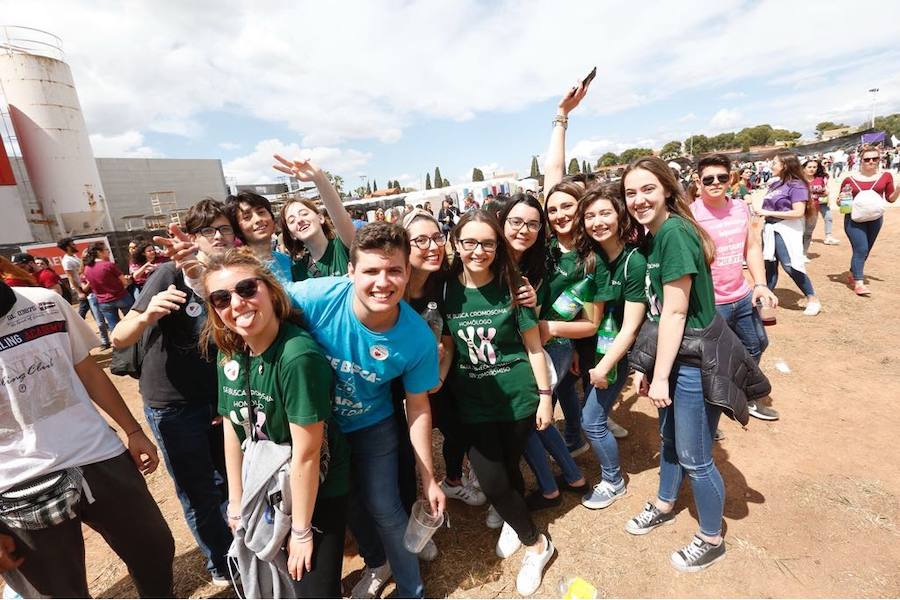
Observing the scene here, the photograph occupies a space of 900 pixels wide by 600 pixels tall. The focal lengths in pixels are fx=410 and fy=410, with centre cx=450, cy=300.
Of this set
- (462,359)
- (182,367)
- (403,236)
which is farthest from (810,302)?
(182,367)

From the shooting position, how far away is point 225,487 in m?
2.81

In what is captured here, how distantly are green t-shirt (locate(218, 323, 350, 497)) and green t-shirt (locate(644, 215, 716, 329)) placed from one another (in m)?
1.70

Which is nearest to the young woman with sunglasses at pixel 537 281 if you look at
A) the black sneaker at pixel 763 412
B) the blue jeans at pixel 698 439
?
the blue jeans at pixel 698 439

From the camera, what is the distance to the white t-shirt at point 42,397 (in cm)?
171

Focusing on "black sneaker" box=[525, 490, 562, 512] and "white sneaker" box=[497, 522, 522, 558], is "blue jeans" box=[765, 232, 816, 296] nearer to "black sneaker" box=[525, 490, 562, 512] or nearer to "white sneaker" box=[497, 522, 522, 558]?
"black sneaker" box=[525, 490, 562, 512]

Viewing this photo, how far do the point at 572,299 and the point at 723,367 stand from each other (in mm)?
863

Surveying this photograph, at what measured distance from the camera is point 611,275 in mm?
2566

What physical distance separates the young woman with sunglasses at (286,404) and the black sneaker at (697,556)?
1.93 m

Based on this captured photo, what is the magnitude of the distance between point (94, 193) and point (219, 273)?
105ft

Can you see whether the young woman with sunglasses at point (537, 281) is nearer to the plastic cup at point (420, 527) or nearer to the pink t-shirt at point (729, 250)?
the plastic cup at point (420, 527)

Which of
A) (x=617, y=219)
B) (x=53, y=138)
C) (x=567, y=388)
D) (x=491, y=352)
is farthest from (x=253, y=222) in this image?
(x=53, y=138)

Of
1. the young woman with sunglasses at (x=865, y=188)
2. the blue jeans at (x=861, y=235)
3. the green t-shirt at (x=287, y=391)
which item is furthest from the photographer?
the blue jeans at (x=861, y=235)

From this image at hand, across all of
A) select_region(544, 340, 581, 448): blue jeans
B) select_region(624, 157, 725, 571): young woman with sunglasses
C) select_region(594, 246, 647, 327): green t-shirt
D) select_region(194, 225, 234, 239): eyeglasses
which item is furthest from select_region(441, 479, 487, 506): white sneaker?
select_region(194, 225, 234, 239): eyeglasses

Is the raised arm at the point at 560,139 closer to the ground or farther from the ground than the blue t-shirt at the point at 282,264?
farther from the ground
